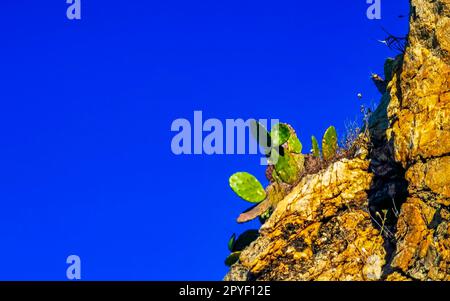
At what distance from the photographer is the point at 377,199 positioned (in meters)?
9.17

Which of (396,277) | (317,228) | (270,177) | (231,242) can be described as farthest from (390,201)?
(231,242)

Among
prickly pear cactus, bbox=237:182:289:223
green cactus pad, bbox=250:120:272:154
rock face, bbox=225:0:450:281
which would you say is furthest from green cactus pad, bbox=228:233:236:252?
green cactus pad, bbox=250:120:272:154

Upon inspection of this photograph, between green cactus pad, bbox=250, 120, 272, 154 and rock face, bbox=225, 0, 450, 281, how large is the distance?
1.13 meters

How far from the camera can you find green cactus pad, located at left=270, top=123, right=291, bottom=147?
10.8 meters

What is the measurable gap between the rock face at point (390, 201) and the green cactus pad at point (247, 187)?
3.41 ft

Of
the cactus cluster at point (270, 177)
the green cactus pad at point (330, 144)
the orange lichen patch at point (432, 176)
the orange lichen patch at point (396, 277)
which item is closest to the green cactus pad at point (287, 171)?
the cactus cluster at point (270, 177)

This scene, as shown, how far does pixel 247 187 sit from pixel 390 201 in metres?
2.41

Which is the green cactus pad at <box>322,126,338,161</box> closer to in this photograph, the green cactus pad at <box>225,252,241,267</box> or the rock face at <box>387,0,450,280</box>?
the rock face at <box>387,0,450,280</box>

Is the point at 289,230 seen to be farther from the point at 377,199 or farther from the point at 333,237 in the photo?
the point at 377,199

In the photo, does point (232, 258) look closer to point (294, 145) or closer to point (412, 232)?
point (294, 145)

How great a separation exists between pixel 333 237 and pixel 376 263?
72cm

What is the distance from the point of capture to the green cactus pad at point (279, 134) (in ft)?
35.5
